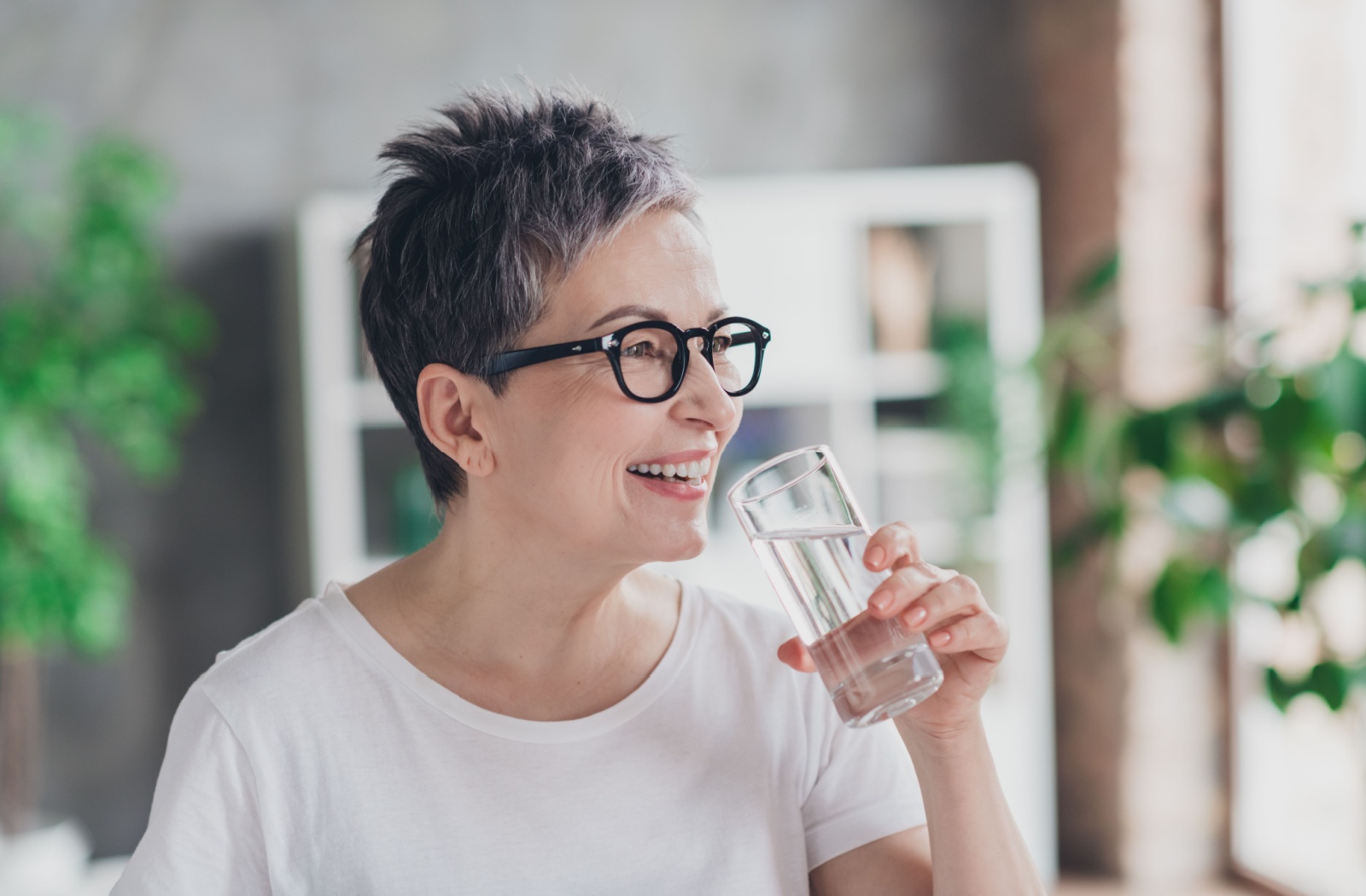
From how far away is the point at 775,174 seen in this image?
3836 millimetres

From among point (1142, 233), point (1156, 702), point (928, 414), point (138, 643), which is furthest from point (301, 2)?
point (1156, 702)

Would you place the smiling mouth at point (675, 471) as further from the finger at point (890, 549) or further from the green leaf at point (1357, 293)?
the green leaf at point (1357, 293)

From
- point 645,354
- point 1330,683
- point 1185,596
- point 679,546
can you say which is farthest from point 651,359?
point 1185,596

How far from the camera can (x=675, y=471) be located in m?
1.08

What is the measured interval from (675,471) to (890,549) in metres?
0.23

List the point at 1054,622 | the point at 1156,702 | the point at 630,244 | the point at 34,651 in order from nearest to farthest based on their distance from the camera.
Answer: the point at 630,244 → the point at 34,651 → the point at 1156,702 → the point at 1054,622

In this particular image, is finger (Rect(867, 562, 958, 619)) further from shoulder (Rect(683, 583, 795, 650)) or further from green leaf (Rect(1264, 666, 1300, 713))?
green leaf (Rect(1264, 666, 1300, 713))

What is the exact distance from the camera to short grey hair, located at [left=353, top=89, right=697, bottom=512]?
42.5 inches

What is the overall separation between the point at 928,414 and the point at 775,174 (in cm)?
96

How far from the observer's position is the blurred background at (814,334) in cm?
313

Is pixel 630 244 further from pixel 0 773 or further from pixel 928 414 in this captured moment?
pixel 0 773

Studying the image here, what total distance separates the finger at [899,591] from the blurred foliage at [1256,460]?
50.0 inches

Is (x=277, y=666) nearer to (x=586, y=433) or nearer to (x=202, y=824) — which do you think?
(x=202, y=824)

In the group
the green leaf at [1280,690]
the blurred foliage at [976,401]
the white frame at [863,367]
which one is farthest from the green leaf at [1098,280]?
the green leaf at [1280,690]
